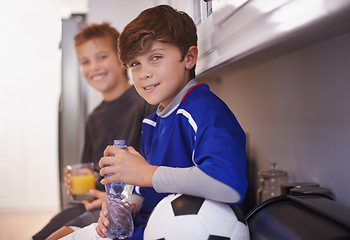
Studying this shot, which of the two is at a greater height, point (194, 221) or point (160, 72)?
point (160, 72)

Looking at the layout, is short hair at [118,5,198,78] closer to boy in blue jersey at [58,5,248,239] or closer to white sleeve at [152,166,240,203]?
boy in blue jersey at [58,5,248,239]

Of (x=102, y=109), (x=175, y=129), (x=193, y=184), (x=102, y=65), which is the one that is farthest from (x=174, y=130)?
(x=102, y=109)

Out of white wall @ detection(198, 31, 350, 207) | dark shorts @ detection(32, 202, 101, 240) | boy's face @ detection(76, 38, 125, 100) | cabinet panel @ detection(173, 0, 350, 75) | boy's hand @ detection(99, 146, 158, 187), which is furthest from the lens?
boy's face @ detection(76, 38, 125, 100)

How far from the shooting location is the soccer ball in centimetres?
47

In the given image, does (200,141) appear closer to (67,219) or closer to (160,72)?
(160,72)

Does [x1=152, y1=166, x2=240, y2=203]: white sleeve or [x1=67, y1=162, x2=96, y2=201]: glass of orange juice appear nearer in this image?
[x1=152, y1=166, x2=240, y2=203]: white sleeve

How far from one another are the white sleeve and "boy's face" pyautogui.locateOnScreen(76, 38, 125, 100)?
1.44 feet

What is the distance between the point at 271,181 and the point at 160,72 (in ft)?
1.63

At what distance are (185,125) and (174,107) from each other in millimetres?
51

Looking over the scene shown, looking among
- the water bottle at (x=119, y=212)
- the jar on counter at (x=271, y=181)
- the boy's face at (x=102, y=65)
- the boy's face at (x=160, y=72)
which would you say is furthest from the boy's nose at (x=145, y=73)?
the jar on counter at (x=271, y=181)

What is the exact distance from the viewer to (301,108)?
841 millimetres

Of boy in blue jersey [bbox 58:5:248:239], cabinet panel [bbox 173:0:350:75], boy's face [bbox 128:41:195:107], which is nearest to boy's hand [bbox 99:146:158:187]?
boy in blue jersey [bbox 58:5:248:239]

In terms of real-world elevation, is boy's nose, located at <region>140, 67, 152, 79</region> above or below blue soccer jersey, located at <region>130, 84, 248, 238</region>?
above

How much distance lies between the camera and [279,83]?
3.02 feet
